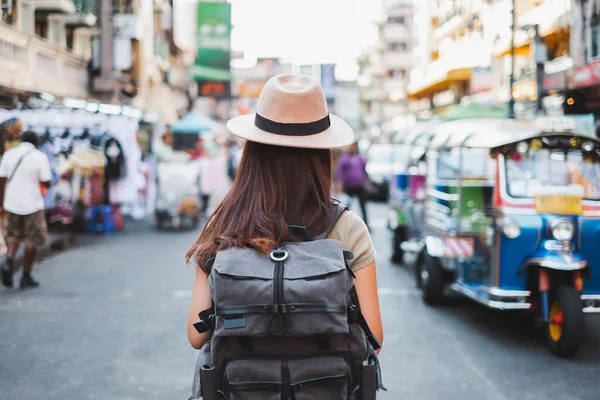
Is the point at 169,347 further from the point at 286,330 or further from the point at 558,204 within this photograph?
the point at 286,330

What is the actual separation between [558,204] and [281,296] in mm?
5525

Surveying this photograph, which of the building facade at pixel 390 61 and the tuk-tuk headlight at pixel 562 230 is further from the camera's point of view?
the building facade at pixel 390 61

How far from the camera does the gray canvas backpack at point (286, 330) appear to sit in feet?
6.77

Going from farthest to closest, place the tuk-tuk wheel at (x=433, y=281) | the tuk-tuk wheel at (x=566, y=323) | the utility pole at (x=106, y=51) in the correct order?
the utility pole at (x=106, y=51) < the tuk-tuk wheel at (x=433, y=281) < the tuk-tuk wheel at (x=566, y=323)

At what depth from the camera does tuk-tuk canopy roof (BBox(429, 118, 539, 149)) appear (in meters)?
7.69

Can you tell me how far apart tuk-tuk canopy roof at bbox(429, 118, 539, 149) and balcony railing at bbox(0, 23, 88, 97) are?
8.73 metres

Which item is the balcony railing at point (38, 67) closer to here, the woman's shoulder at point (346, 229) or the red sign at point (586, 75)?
the red sign at point (586, 75)

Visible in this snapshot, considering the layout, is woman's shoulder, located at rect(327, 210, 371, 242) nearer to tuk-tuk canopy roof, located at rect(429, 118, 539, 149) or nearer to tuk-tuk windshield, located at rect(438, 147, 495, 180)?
tuk-tuk canopy roof, located at rect(429, 118, 539, 149)

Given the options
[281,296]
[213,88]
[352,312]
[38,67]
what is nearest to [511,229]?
[352,312]

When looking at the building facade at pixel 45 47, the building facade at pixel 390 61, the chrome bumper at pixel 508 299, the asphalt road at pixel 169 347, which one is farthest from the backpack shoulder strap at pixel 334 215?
the building facade at pixel 390 61

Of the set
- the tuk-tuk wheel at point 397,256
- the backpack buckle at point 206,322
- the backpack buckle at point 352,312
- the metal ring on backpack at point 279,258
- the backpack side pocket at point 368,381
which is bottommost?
the tuk-tuk wheel at point 397,256

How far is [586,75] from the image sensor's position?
52.7 ft

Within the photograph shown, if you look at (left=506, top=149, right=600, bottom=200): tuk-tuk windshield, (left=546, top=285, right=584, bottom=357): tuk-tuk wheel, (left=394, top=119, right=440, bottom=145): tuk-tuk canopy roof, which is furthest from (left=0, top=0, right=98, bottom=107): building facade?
(left=546, top=285, right=584, bottom=357): tuk-tuk wheel

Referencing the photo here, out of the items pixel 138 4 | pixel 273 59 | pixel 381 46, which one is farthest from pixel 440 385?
pixel 273 59
